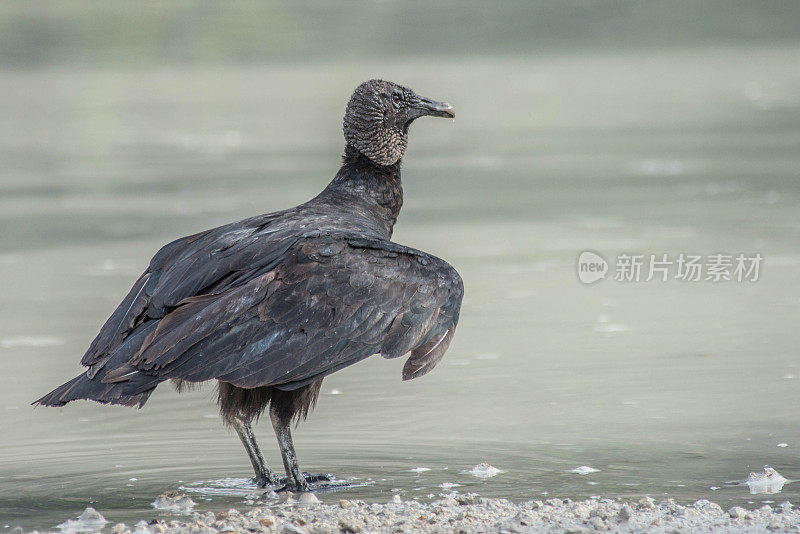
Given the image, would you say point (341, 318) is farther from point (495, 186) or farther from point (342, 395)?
point (495, 186)

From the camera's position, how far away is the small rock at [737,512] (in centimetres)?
431

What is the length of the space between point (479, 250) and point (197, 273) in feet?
14.1

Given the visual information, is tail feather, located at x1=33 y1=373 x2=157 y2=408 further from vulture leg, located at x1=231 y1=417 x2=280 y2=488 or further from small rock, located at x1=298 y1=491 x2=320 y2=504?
small rock, located at x1=298 y1=491 x2=320 y2=504

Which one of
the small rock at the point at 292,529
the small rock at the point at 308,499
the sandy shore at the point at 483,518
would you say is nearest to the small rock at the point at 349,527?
the sandy shore at the point at 483,518

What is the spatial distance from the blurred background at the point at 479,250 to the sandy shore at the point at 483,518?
0.20 meters

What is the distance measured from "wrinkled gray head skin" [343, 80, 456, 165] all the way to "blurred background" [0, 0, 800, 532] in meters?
1.06

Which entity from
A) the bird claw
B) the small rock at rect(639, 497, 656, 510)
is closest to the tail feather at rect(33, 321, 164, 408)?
the bird claw

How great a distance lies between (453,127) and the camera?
1695 centimetres

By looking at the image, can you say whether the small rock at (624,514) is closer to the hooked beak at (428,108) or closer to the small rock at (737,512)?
the small rock at (737,512)

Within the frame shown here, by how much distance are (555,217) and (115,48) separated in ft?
59.5

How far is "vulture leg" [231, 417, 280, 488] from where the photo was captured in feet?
16.9

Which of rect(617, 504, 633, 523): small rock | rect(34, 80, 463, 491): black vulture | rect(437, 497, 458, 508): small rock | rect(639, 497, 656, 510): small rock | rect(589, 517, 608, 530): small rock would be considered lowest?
rect(437, 497, 458, 508): small rock

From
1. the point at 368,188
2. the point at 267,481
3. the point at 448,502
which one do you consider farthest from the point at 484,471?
the point at 368,188

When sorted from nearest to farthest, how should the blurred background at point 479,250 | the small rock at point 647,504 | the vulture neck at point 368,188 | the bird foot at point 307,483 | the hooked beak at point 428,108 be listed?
the small rock at point 647,504
the bird foot at point 307,483
the blurred background at point 479,250
the vulture neck at point 368,188
the hooked beak at point 428,108
